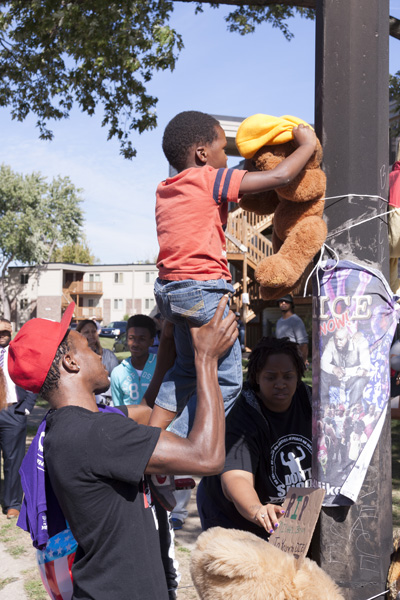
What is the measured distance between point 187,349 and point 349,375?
701 millimetres

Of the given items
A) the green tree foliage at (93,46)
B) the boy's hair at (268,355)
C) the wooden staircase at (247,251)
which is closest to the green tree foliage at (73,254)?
the wooden staircase at (247,251)

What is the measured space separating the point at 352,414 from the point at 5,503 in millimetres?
5574

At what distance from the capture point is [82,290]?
6319 cm

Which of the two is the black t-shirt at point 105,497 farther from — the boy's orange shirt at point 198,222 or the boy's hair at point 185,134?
the boy's hair at point 185,134

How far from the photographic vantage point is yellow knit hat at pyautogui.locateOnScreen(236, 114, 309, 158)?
2480mm

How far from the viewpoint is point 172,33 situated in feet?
29.0

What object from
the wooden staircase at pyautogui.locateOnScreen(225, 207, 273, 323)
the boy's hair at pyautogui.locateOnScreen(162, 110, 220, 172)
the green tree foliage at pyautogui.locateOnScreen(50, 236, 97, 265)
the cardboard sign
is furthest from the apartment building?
the cardboard sign

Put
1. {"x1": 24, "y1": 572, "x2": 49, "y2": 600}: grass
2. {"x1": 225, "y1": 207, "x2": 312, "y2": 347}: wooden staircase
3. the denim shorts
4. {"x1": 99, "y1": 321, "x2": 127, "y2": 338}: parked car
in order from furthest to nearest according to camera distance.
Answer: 1. {"x1": 99, "y1": 321, "x2": 127, "y2": 338}: parked car
2. {"x1": 225, "y1": 207, "x2": 312, "y2": 347}: wooden staircase
3. {"x1": 24, "y1": 572, "x2": 49, "y2": 600}: grass
4. the denim shorts

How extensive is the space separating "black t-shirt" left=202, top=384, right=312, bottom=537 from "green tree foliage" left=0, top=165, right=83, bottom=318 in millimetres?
55092

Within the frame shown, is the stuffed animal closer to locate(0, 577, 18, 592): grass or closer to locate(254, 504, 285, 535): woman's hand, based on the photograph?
locate(254, 504, 285, 535): woman's hand

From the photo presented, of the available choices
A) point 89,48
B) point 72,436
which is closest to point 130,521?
point 72,436

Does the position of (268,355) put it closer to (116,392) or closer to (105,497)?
(105,497)

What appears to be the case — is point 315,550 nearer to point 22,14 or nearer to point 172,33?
point 172,33

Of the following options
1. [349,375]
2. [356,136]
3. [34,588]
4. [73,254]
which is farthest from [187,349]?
[73,254]
